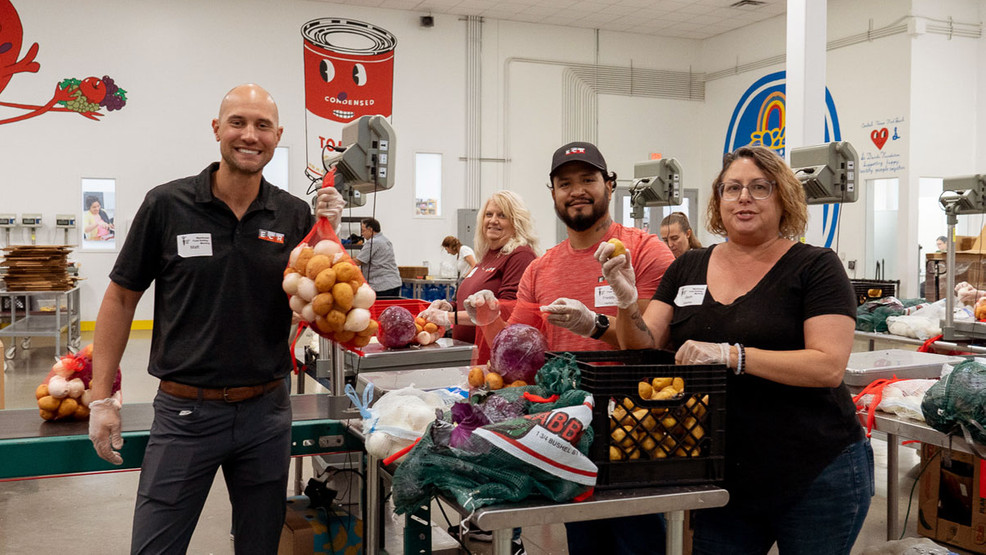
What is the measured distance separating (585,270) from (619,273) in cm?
39

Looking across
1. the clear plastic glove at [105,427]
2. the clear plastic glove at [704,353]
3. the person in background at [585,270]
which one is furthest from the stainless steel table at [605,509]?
the clear plastic glove at [105,427]

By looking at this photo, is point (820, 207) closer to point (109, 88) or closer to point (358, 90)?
point (358, 90)

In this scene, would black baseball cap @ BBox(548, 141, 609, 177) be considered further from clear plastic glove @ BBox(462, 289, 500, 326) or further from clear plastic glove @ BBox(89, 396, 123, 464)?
clear plastic glove @ BBox(89, 396, 123, 464)

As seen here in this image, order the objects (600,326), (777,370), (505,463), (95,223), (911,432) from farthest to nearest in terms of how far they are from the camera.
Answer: (95,223) < (911,432) < (600,326) < (777,370) < (505,463)

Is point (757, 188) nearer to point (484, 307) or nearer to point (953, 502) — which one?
point (484, 307)

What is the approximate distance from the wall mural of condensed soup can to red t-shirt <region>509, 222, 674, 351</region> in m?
9.64

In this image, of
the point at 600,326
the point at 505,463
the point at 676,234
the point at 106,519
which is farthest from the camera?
the point at 676,234

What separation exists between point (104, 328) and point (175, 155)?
9.84 m

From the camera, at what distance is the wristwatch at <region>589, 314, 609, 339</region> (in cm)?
210

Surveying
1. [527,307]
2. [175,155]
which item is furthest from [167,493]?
[175,155]

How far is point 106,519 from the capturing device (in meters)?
4.05

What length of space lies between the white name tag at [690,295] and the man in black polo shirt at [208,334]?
919mm

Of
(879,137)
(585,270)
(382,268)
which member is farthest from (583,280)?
(879,137)

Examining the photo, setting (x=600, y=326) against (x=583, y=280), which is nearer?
(x=600, y=326)
